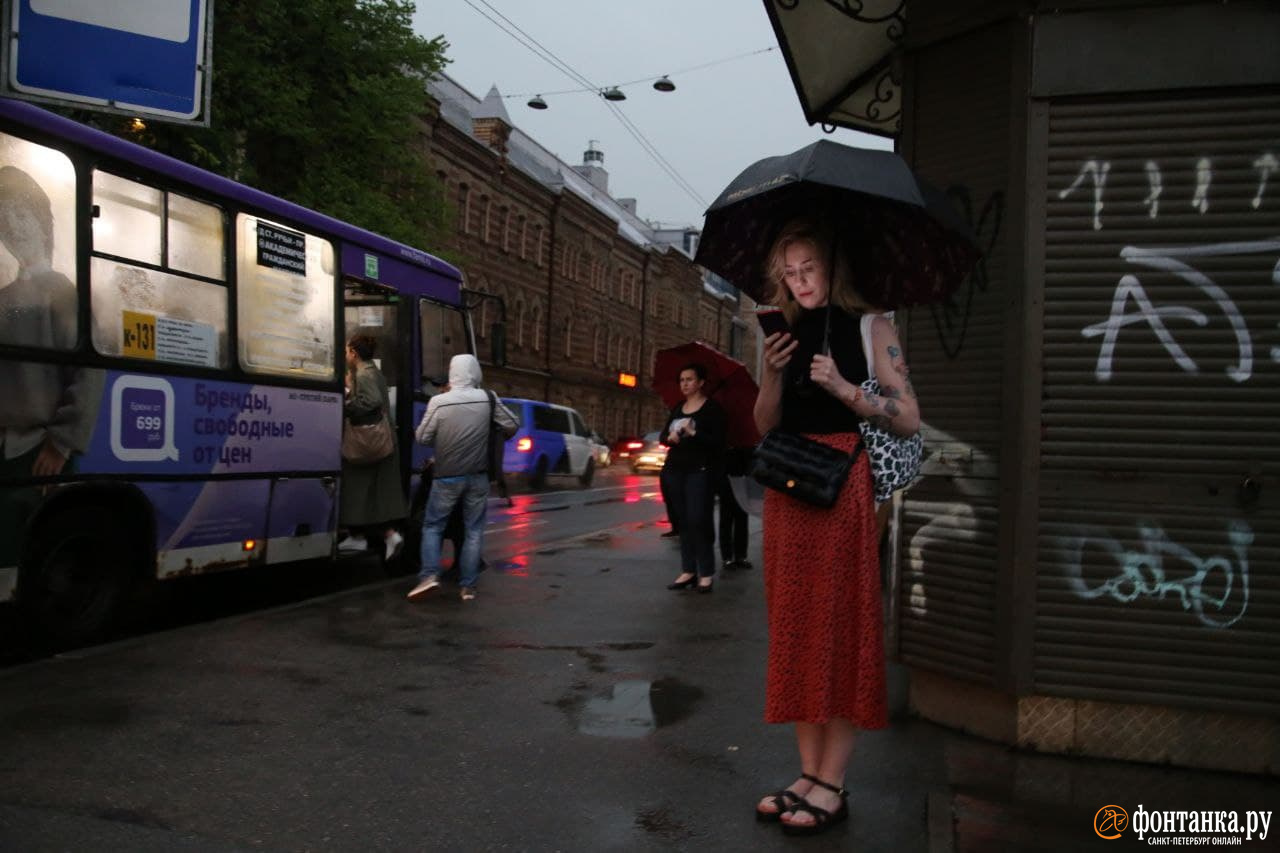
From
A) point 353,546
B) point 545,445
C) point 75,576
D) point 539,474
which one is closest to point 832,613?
point 75,576

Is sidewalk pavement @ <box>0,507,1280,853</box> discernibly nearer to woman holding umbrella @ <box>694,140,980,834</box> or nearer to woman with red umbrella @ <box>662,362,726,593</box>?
woman holding umbrella @ <box>694,140,980,834</box>

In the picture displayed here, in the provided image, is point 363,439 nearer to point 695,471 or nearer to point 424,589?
point 424,589

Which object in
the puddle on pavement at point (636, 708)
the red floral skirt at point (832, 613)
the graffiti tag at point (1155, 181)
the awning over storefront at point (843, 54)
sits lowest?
the puddle on pavement at point (636, 708)

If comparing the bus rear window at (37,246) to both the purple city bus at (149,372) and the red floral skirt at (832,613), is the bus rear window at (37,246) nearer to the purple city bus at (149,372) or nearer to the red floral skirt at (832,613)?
the purple city bus at (149,372)

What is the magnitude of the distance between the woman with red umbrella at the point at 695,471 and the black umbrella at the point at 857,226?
508 cm

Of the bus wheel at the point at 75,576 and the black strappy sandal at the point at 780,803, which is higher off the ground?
the bus wheel at the point at 75,576

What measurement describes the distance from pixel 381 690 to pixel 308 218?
439 centimetres

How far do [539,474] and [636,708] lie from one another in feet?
75.8

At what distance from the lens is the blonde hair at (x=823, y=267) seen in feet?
13.5

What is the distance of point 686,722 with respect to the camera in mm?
5477

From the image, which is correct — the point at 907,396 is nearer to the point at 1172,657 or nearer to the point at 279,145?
the point at 1172,657

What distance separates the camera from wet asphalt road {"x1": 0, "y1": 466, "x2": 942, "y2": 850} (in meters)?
3.96

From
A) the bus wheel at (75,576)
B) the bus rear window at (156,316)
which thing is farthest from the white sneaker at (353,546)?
the bus wheel at (75,576)

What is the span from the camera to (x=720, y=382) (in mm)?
10070
